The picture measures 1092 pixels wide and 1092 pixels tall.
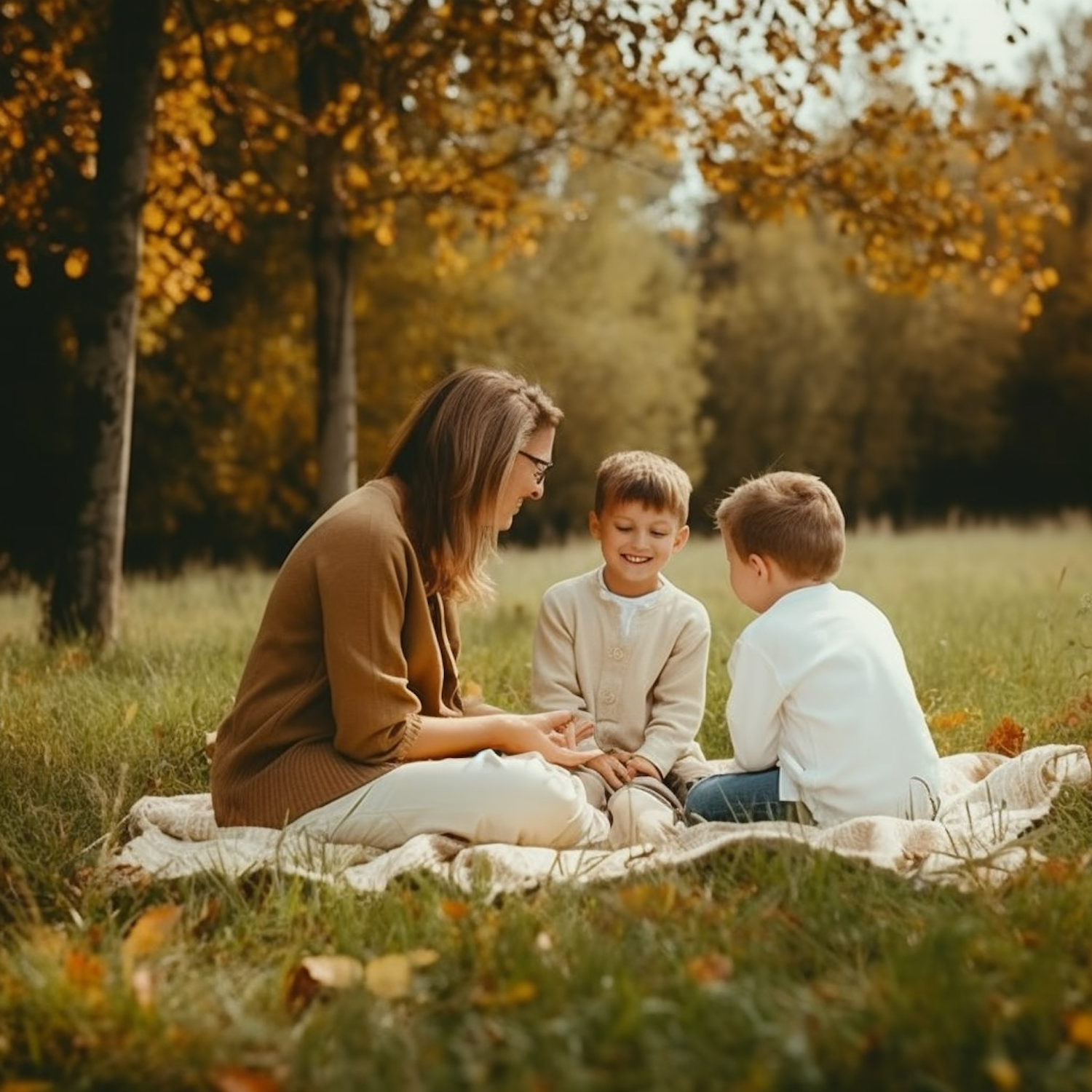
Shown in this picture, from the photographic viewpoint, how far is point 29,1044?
2379mm

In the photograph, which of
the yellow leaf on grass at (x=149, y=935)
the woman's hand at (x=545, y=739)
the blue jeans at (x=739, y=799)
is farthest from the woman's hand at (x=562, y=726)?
the yellow leaf on grass at (x=149, y=935)

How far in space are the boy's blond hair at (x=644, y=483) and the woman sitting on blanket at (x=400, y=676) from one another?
0.43 metres

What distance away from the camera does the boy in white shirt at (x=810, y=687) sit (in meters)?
3.82

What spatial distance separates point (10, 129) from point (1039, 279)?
19.3 ft

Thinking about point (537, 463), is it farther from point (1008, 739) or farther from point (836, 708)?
point (1008, 739)

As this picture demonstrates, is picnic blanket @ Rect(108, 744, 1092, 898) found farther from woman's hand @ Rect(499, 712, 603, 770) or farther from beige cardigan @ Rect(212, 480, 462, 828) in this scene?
woman's hand @ Rect(499, 712, 603, 770)

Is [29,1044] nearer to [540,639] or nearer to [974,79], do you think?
[540,639]

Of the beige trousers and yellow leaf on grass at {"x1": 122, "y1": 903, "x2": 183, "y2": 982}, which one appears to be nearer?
yellow leaf on grass at {"x1": 122, "y1": 903, "x2": 183, "y2": 982}

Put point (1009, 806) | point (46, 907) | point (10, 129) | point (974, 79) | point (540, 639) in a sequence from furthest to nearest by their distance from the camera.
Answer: point (974, 79) → point (10, 129) → point (540, 639) → point (1009, 806) → point (46, 907)

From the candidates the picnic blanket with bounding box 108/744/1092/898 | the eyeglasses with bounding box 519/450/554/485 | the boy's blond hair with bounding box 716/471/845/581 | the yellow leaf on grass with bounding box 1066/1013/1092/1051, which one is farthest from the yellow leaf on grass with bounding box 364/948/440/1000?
the boy's blond hair with bounding box 716/471/845/581

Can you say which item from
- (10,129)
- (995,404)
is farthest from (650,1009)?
(995,404)

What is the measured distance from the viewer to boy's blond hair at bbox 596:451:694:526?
14.2ft

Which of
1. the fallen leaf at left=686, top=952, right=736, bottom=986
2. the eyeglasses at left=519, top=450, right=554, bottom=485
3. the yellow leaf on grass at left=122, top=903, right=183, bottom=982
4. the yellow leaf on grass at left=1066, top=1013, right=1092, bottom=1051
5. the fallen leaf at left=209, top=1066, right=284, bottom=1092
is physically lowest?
the yellow leaf on grass at left=122, top=903, right=183, bottom=982

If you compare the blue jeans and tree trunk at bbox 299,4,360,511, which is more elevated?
tree trunk at bbox 299,4,360,511
